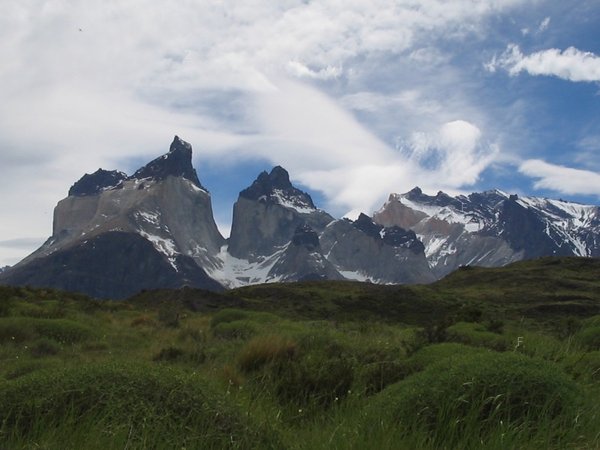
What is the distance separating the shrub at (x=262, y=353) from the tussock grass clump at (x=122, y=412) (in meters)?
3.69

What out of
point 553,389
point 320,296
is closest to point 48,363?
point 553,389

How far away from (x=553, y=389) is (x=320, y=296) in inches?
Answer: 2379

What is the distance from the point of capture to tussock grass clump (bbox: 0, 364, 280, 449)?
18.8ft

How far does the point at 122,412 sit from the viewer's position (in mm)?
6156

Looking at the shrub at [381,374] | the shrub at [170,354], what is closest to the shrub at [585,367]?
the shrub at [381,374]

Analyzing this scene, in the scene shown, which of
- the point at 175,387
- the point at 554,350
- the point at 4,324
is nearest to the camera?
the point at 175,387

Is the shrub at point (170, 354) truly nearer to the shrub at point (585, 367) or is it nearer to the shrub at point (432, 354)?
the shrub at point (432, 354)

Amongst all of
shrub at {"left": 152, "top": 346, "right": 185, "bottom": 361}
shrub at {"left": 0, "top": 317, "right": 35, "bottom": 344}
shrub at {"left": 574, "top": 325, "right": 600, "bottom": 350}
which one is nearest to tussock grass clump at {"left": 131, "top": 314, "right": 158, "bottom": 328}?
shrub at {"left": 0, "top": 317, "right": 35, "bottom": 344}

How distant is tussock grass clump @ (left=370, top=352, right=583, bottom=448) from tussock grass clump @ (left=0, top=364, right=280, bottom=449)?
1.56 metres

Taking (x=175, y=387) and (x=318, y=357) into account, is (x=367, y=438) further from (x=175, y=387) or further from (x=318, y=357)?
(x=318, y=357)

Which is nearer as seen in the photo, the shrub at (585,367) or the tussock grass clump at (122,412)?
the tussock grass clump at (122,412)

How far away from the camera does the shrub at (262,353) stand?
10805mm

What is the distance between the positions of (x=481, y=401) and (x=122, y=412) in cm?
370

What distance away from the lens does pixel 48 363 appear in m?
12.3
